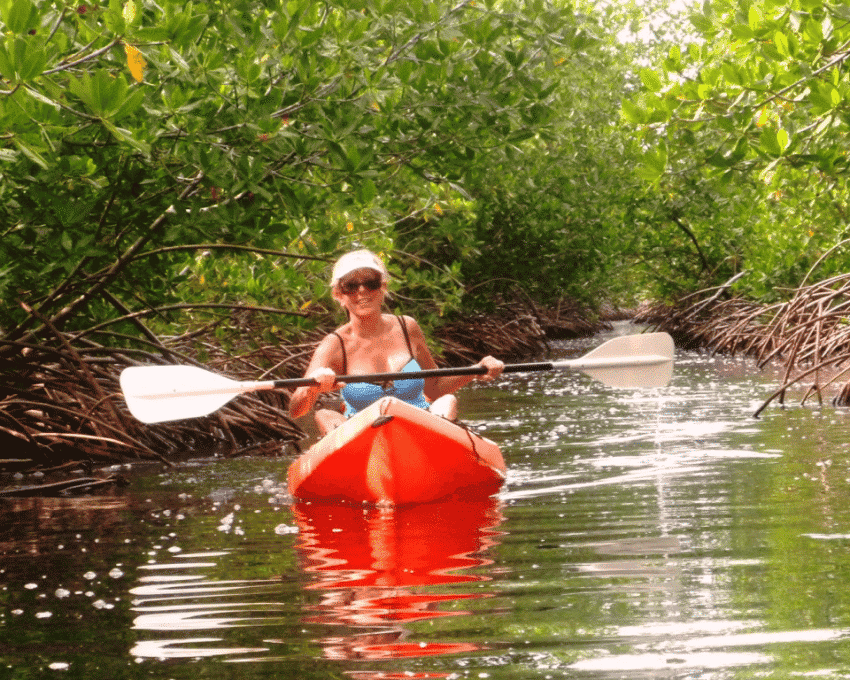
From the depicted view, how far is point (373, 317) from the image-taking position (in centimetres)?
581

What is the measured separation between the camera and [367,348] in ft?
19.2

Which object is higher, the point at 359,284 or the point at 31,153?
the point at 31,153

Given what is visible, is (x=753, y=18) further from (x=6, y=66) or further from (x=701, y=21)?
(x=6, y=66)

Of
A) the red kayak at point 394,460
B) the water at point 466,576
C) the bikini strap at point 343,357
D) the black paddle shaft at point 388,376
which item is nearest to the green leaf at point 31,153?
the water at point 466,576

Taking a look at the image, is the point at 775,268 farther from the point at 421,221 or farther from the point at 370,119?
the point at 370,119

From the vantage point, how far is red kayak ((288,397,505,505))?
529cm

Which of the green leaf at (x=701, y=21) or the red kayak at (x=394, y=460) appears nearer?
the red kayak at (x=394, y=460)

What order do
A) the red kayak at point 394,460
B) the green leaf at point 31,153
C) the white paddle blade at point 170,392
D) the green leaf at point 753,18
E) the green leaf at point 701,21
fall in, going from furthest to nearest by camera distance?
1. the green leaf at point 701,21
2. the green leaf at point 753,18
3. the white paddle blade at point 170,392
4. the red kayak at point 394,460
5. the green leaf at point 31,153

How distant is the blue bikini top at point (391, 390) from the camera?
5832mm

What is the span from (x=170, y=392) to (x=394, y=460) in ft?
3.05

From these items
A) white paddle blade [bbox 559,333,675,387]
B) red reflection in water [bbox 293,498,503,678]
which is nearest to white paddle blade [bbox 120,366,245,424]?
red reflection in water [bbox 293,498,503,678]

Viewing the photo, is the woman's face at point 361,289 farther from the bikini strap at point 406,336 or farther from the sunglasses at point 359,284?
the bikini strap at point 406,336

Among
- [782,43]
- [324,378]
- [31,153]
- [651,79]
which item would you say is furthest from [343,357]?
[31,153]

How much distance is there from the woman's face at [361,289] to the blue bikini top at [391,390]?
178 mm
